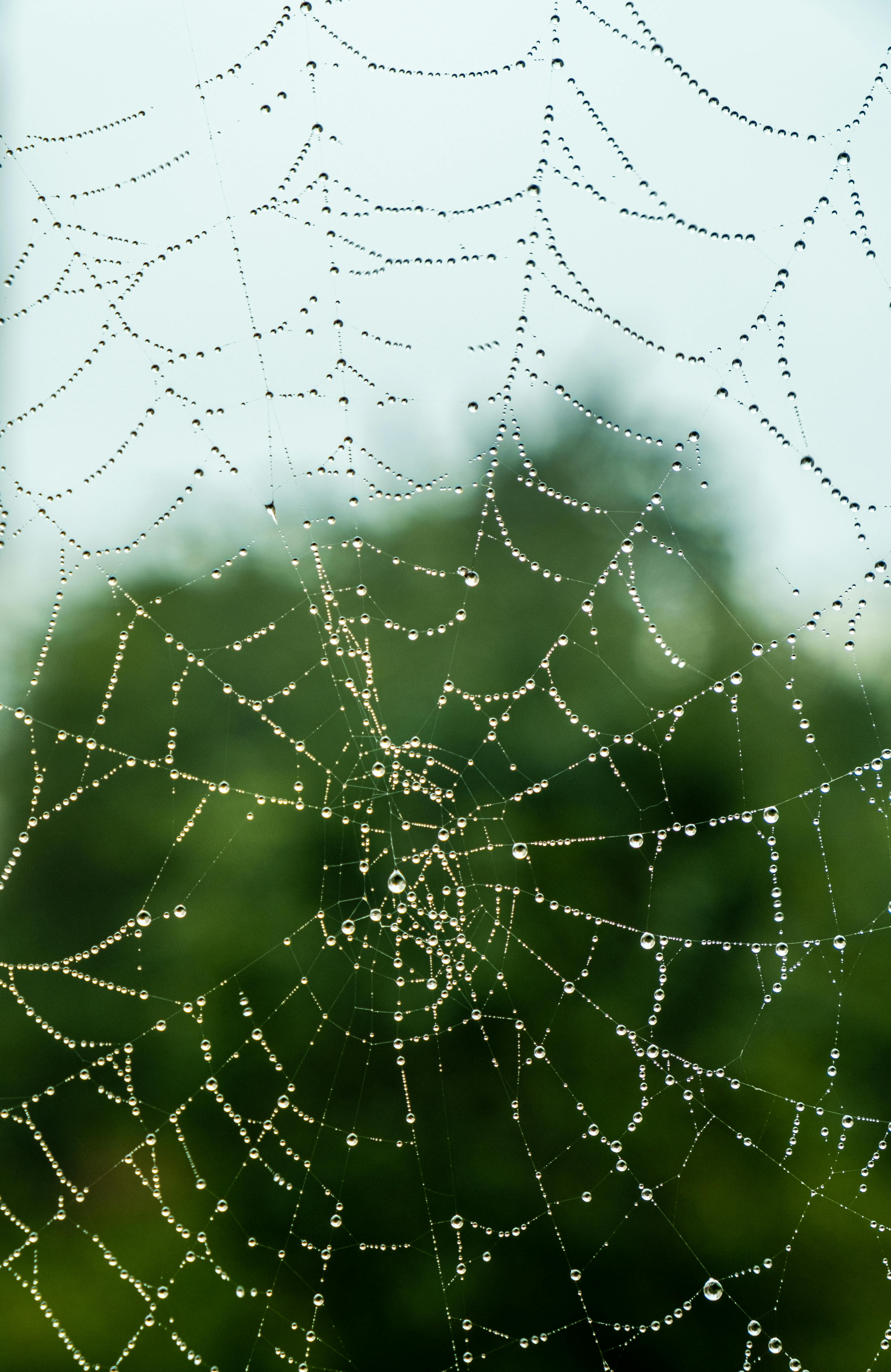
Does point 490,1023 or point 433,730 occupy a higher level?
point 433,730

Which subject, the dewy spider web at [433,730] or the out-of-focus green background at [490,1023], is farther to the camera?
the out-of-focus green background at [490,1023]

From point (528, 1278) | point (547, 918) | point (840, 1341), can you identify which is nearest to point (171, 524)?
point (547, 918)

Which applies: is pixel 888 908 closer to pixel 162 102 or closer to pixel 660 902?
pixel 660 902

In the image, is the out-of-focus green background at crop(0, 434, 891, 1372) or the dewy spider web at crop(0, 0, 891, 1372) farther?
the out-of-focus green background at crop(0, 434, 891, 1372)
